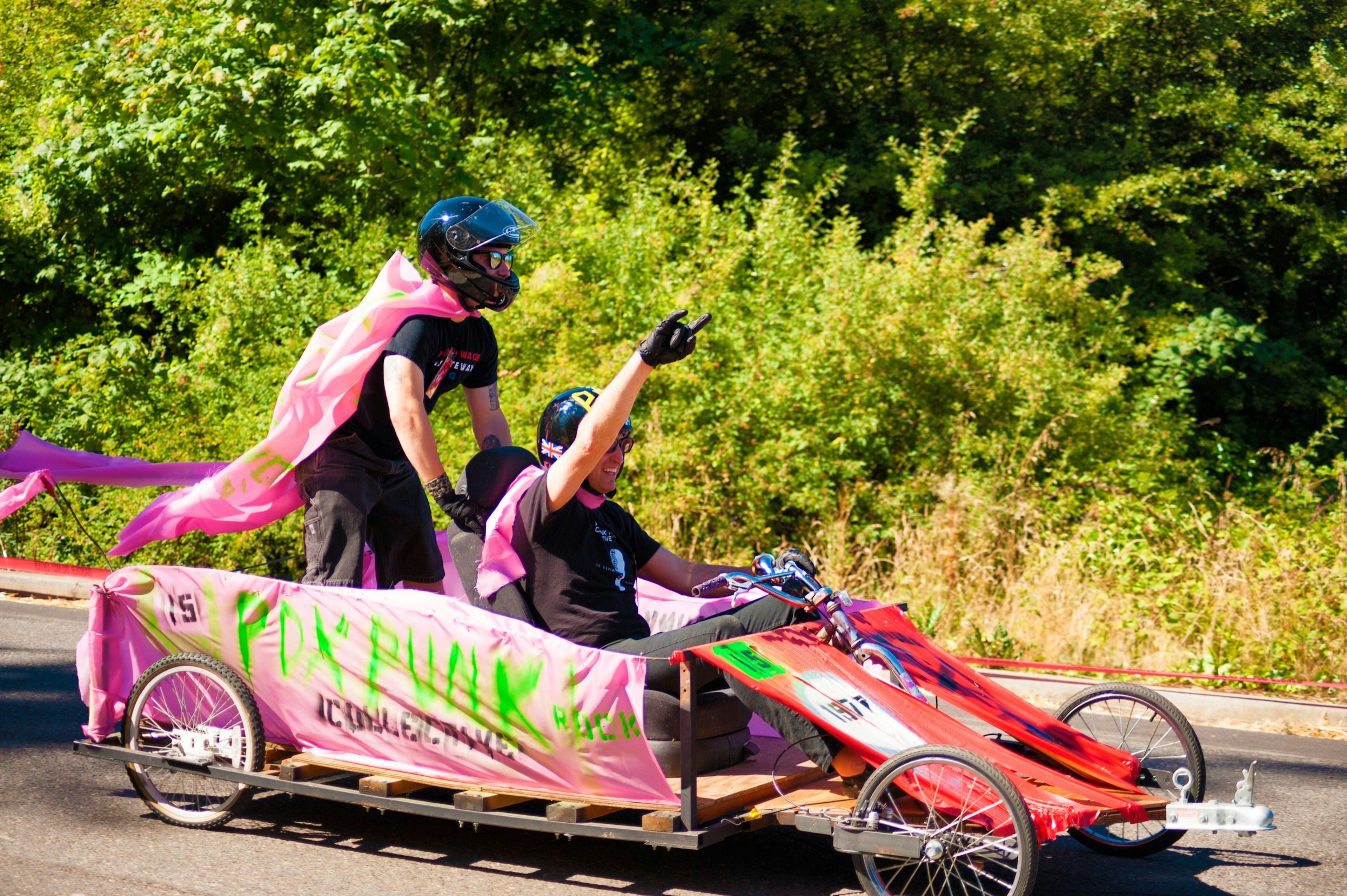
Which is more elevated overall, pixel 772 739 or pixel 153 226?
pixel 153 226

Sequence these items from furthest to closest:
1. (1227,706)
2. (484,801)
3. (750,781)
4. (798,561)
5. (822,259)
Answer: (822,259), (1227,706), (798,561), (750,781), (484,801)

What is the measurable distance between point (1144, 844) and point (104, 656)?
3923 millimetres

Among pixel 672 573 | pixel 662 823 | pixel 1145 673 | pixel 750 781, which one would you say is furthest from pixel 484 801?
pixel 1145 673

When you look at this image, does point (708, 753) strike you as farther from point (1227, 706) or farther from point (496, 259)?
point (1227, 706)

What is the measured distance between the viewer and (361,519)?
16.0 ft

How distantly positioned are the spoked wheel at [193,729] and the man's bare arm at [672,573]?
5.09 ft

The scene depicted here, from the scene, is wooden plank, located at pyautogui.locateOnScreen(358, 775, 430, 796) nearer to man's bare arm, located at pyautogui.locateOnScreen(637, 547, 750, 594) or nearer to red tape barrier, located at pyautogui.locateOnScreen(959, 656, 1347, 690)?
man's bare arm, located at pyautogui.locateOnScreen(637, 547, 750, 594)

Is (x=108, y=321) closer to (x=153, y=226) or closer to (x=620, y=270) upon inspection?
(x=153, y=226)

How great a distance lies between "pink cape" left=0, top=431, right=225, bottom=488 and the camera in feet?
17.0

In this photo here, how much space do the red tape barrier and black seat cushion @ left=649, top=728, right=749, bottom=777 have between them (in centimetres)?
195

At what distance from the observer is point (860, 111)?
15086 mm

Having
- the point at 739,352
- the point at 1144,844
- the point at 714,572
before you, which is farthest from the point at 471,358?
the point at 739,352

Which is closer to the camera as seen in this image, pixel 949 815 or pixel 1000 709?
pixel 949 815

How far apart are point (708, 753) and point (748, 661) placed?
1.60ft
